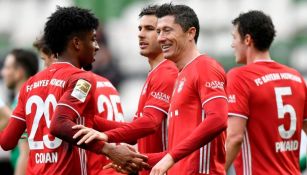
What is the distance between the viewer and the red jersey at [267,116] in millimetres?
10453

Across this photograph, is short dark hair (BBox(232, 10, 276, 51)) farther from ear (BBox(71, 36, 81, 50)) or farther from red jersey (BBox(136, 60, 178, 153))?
ear (BBox(71, 36, 81, 50))

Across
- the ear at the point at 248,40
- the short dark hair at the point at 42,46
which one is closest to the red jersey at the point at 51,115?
the ear at the point at 248,40

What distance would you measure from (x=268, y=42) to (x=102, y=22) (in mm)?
6084

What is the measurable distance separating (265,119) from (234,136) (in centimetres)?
34

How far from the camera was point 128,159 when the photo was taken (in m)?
9.57

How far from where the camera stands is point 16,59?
1419cm

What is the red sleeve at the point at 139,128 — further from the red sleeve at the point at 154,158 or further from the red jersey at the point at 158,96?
the red sleeve at the point at 154,158

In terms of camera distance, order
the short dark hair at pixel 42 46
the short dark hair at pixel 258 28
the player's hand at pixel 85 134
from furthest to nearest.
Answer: the short dark hair at pixel 42 46 < the short dark hair at pixel 258 28 < the player's hand at pixel 85 134

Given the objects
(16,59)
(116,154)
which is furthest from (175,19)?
(16,59)

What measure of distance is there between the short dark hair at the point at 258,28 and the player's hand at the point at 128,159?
201cm

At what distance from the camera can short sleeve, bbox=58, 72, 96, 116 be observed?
9.27 m

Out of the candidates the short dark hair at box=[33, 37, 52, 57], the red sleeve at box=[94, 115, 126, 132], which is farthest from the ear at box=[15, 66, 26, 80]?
the red sleeve at box=[94, 115, 126, 132]

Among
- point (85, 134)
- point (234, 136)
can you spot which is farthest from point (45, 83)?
point (234, 136)

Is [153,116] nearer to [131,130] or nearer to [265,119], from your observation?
[131,130]
